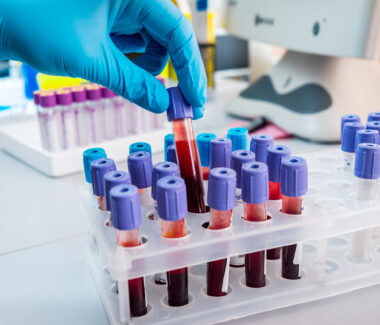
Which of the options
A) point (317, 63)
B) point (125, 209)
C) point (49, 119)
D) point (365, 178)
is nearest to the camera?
point (125, 209)

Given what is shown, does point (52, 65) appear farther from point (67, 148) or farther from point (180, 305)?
point (67, 148)

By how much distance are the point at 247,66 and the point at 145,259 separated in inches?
50.5

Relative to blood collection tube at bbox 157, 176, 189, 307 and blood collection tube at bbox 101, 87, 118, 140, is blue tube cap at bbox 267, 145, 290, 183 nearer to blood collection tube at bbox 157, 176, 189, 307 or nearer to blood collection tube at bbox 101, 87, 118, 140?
blood collection tube at bbox 157, 176, 189, 307

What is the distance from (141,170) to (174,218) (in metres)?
0.09

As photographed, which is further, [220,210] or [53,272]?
[53,272]

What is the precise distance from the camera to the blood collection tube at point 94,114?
0.91 m

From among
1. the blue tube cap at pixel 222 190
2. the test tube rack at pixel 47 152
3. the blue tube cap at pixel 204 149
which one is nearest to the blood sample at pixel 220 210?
the blue tube cap at pixel 222 190

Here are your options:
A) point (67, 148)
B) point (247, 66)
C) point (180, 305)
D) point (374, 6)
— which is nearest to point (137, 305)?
point (180, 305)

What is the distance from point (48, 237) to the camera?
66 centimetres

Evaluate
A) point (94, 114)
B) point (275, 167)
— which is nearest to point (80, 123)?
point (94, 114)

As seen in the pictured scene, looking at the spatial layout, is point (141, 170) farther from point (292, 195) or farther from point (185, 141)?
point (292, 195)

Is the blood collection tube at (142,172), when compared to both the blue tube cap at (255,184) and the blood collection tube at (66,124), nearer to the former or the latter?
the blue tube cap at (255,184)

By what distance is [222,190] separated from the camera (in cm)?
45

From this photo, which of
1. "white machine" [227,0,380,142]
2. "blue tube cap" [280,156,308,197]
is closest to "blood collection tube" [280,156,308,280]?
"blue tube cap" [280,156,308,197]
